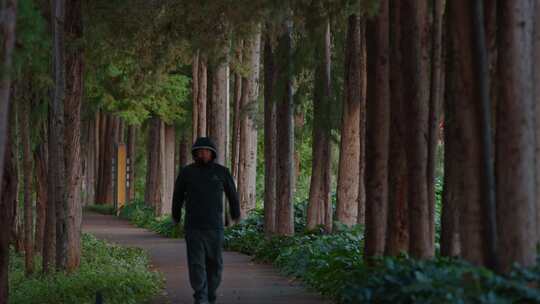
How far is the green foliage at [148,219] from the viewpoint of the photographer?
109ft

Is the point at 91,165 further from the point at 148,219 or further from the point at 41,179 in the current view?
the point at 41,179

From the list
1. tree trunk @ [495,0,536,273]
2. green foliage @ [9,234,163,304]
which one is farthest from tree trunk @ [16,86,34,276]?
tree trunk @ [495,0,536,273]

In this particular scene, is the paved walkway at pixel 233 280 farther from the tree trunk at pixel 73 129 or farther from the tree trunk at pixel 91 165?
the tree trunk at pixel 91 165

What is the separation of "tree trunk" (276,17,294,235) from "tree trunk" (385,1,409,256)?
8668 mm

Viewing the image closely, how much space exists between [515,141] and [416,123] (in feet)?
9.26

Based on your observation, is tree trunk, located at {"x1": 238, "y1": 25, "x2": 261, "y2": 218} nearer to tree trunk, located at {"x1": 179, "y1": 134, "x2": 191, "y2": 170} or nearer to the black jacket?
tree trunk, located at {"x1": 179, "y1": 134, "x2": 191, "y2": 170}

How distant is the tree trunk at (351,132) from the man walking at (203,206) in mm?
8471

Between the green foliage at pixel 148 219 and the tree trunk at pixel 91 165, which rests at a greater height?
the tree trunk at pixel 91 165

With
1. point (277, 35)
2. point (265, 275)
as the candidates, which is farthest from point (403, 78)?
point (277, 35)

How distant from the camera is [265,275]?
19188 mm

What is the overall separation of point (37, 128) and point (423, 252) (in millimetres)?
13096

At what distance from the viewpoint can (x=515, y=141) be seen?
31.8ft

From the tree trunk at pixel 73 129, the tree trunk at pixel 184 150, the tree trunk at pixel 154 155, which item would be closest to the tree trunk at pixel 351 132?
the tree trunk at pixel 73 129

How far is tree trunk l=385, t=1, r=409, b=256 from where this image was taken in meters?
13.3
